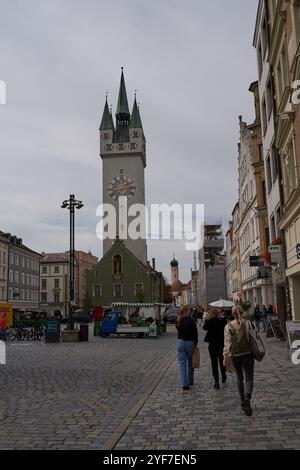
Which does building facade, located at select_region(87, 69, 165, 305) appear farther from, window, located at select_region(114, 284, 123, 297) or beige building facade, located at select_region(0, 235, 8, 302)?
beige building facade, located at select_region(0, 235, 8, 302)

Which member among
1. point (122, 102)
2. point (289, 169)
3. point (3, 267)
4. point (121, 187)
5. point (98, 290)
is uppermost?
point (122, 102)

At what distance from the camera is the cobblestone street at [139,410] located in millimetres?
6680

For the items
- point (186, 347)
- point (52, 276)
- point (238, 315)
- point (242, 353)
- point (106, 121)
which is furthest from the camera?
point (52, 276)

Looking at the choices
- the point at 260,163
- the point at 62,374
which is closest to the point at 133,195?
the point at 260,163

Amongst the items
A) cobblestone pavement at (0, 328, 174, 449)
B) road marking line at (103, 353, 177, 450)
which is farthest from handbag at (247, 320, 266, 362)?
cobblestone pavement at (0, 328, 174, 449)

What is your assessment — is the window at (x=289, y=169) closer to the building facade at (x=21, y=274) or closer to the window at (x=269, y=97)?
the window at (x=269, y=97)

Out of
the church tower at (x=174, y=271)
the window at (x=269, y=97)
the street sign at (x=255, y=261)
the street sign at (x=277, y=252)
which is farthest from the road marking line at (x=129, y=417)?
the church tower at (x=174, y=271)

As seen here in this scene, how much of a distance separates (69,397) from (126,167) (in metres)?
82.8

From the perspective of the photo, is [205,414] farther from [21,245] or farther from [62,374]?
[21,245]

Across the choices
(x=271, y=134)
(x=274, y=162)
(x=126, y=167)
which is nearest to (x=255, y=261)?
(x=274, y=162)

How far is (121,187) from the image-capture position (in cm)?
8938

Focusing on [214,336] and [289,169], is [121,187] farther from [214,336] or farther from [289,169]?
[214,336]

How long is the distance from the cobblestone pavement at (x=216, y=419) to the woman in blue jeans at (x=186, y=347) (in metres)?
0.32

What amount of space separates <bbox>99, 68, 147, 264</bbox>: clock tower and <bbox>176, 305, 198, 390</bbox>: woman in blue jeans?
242ft
